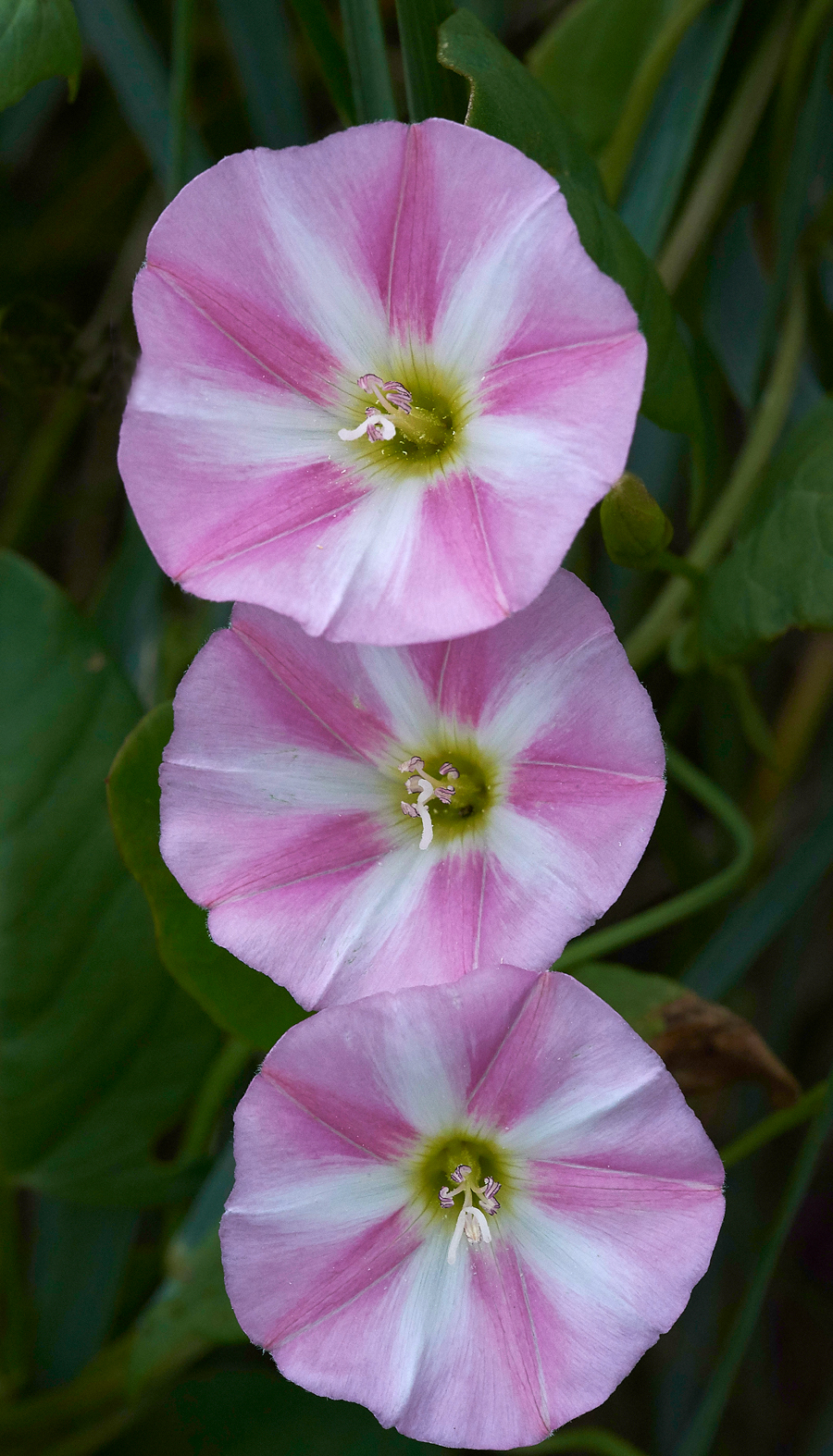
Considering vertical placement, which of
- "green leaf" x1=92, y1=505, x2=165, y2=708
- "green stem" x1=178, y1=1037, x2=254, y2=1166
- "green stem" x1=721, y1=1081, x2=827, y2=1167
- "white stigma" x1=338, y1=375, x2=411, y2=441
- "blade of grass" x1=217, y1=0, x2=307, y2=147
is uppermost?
"blade of grass" x1=217, y1=0, x2=307, y2=147

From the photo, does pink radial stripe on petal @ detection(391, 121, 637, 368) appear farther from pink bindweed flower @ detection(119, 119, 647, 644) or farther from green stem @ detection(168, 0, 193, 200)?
green stem @ detection(168, 0, 193, 200)

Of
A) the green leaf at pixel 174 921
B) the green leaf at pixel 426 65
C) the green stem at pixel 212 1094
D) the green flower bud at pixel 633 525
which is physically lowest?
the green stem at pixel 212 1094

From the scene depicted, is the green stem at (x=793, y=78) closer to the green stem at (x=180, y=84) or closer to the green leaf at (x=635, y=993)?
the green stem at (x=180, y=84)

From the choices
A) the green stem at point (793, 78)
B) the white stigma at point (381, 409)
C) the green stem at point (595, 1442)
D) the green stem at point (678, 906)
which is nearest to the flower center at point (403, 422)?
the white stigma at point (381, 409)

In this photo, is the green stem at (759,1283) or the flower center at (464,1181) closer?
the flower center at (464,1181)

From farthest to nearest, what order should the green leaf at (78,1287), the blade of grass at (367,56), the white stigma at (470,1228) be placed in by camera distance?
the green leaf at (78,1287) < the blade of grass at (367,56) < the white stigma at (470,1228)

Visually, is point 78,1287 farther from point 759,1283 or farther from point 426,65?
point 426,65

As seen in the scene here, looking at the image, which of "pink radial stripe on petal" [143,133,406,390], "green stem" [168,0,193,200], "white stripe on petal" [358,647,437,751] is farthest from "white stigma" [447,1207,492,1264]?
"green stem" [168,0,193,200]

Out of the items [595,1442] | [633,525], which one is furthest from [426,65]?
[595,1442]
